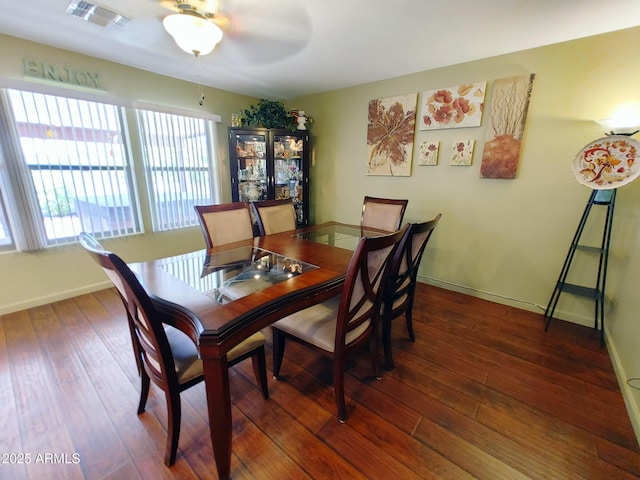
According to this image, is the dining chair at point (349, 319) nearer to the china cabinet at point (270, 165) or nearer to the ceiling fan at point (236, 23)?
the ceiling fan at point (236, 23)

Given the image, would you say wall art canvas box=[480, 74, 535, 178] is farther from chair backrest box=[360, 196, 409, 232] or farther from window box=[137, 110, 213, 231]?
window box=[137, 110, 213, 231]

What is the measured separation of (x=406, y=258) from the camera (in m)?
1.68

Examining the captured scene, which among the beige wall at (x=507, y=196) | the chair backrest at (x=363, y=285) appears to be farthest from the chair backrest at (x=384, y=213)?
the chair backrest at (x=363, y=285)

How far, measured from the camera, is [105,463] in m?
1.20

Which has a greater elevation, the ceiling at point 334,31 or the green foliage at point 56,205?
the ceiling at point 334,31

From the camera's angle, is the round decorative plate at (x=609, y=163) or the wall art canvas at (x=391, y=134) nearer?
the round decorative plate at (x=609, y=163)

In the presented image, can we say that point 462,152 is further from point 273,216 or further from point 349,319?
point 349,319

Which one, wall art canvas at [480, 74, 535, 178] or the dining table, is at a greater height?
wall art canvas at [480, 74, 535, 178]

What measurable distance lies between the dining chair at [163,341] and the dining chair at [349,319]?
293 mm

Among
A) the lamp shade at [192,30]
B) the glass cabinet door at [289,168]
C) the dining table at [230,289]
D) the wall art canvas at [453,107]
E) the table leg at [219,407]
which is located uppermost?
the lamp shade at [192,30]

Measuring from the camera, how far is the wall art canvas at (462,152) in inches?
103

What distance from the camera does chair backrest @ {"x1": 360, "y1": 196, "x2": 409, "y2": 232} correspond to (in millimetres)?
2582

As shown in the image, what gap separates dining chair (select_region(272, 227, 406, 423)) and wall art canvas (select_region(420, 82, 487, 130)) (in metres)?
1.96

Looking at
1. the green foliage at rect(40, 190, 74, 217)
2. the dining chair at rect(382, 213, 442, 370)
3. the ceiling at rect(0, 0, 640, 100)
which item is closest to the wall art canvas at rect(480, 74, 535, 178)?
the ceiling at rect(0, 0, 640, 100)
